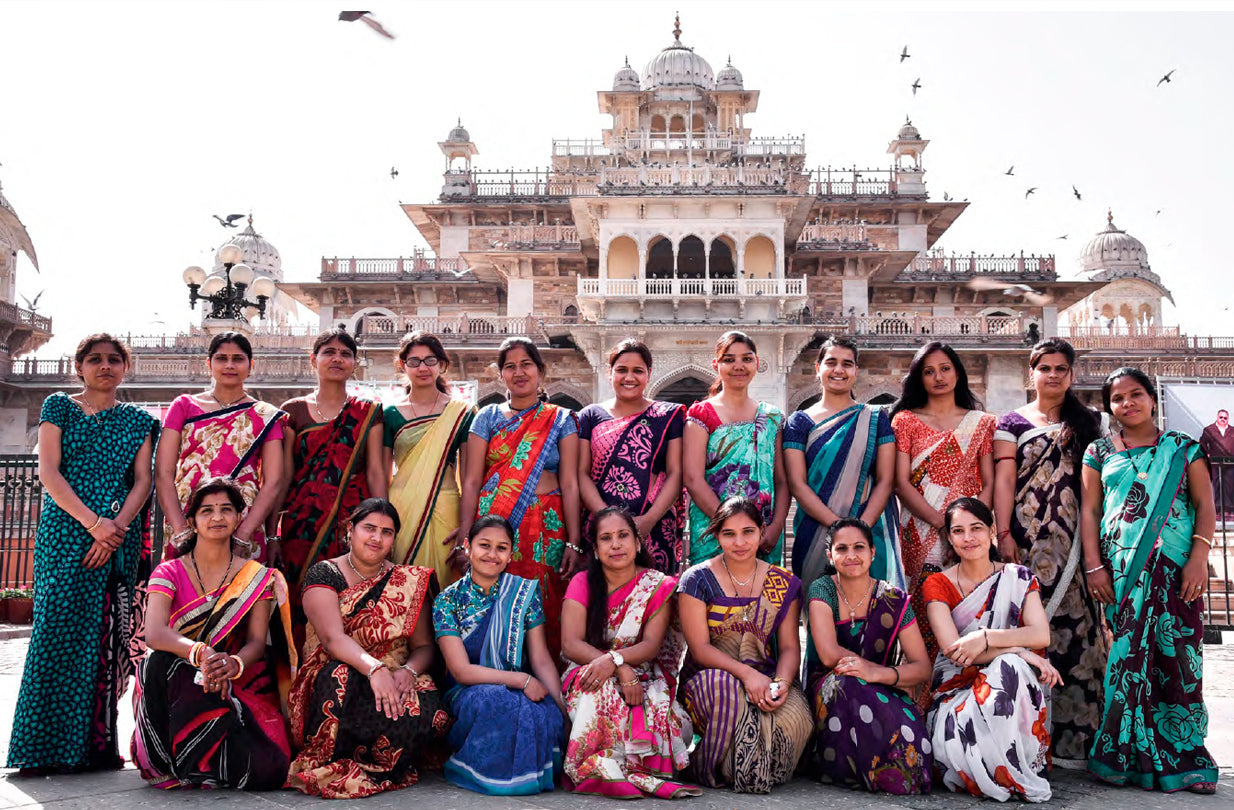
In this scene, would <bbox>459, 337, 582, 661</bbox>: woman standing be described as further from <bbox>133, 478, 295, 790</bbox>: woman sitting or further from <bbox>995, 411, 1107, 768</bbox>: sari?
<bbox>995, 411, 1107, 768</bbox>: sari

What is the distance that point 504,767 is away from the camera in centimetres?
363

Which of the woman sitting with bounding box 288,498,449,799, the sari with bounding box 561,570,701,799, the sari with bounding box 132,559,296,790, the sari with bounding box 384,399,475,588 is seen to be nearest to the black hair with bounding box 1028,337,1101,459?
the sari with bounding box 561,570,701,799

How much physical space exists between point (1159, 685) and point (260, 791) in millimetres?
3726

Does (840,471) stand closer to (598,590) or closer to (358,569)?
(598,590)

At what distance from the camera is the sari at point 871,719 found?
3.67m

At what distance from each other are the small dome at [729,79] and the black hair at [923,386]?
28.5 meters

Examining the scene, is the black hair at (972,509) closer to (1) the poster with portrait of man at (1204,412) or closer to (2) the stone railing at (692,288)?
(1) the poster with portrait of man at (1204,412)

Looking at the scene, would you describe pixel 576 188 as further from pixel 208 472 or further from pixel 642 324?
pixel 208 472

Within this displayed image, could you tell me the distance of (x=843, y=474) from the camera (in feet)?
15.1

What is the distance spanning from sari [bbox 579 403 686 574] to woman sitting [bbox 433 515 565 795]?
2.32 feet

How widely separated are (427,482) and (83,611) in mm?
1567

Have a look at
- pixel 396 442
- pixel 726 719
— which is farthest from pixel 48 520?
pixel 726 719

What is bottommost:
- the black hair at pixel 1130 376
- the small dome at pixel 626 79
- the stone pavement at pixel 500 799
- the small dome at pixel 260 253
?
the stone pavement at pixel 500 799

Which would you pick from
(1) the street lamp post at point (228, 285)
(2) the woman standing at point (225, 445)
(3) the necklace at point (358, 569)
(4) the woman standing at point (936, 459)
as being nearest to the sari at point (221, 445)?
(2) the woman standing at point (225, 445)
